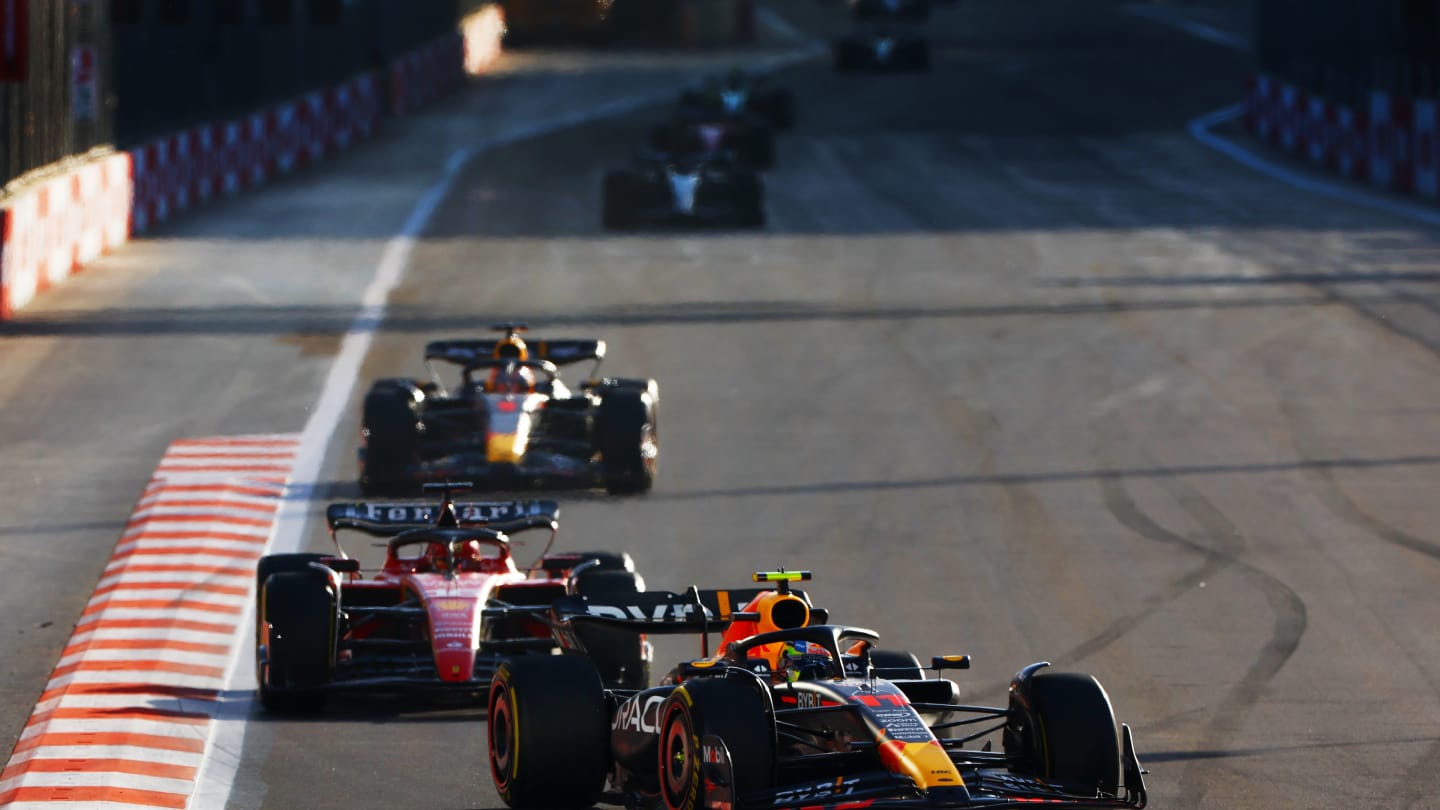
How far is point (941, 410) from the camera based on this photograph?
68.6 ft

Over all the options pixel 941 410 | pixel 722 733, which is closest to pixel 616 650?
pixel 722 733

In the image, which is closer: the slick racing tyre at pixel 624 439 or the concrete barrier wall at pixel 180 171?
the slick racing tyre at pixel 624 439

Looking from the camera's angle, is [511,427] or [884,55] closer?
[511,427]

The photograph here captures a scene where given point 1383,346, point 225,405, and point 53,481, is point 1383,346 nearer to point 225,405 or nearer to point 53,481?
point 225,405

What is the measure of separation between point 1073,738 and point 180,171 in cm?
2620

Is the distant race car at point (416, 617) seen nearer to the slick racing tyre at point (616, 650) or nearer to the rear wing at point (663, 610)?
the slick racing tyre at point (616, 650)

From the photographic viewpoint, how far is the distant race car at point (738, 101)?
4022 centimetres

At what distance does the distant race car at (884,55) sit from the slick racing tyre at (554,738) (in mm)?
45405

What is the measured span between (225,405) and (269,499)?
150 inches

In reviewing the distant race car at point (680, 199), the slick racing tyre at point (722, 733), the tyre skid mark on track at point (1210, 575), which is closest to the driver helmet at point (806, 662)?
the slick racing tyre at point (722, 733)

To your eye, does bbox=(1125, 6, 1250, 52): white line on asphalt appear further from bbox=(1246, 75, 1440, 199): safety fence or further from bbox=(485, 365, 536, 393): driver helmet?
bbox=(485, 365, 536, 393): driver helmet

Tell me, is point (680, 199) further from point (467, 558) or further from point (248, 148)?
point (467, 558)

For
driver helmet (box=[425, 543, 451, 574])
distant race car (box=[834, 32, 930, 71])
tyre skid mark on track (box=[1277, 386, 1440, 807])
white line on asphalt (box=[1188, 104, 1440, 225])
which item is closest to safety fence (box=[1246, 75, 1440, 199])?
white line on asphalt (box=[1188, 104, 1440, 225])

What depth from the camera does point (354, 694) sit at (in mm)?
12312
